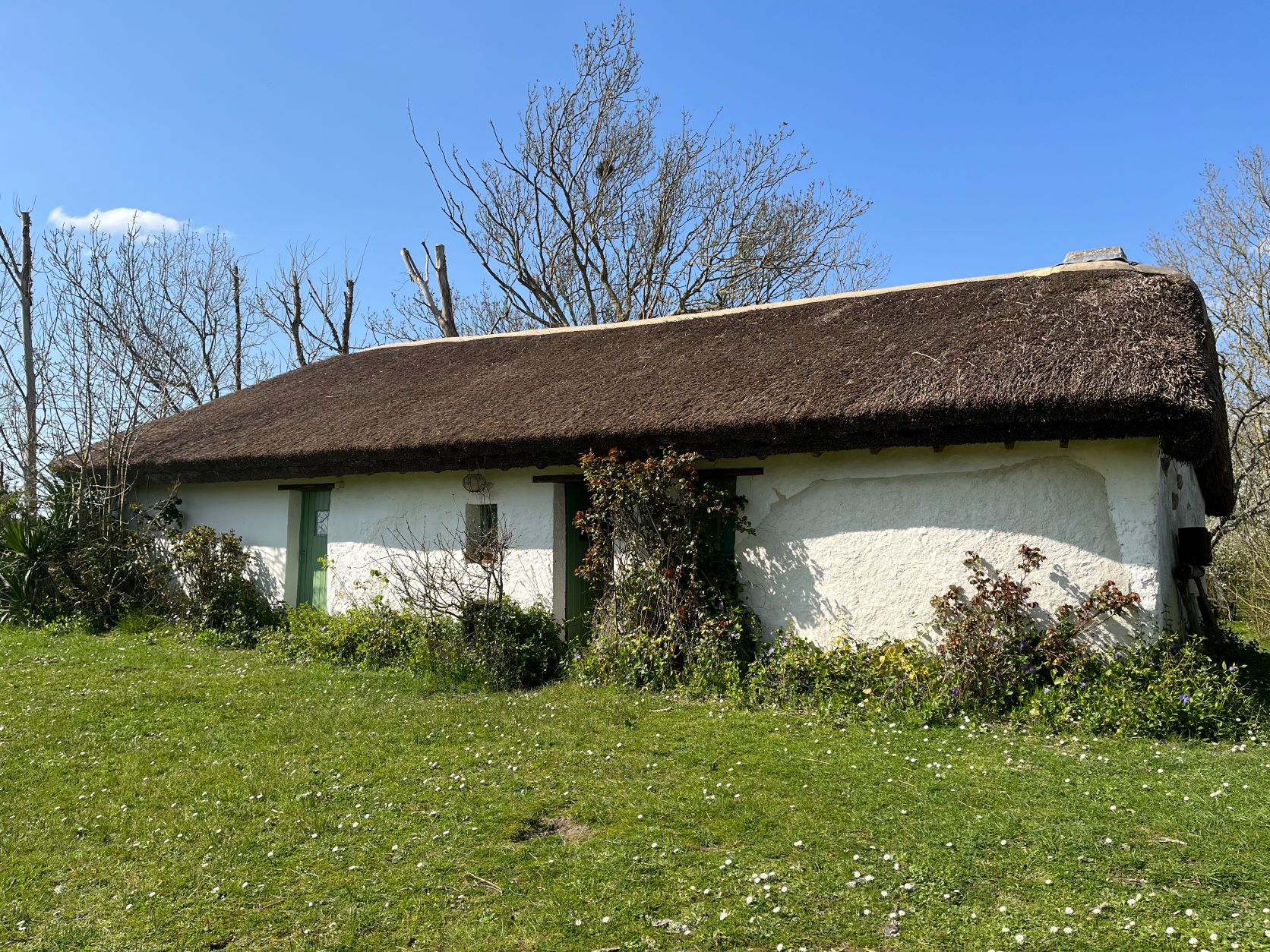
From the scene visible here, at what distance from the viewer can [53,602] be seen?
1008 centimetres

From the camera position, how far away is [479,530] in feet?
26.9

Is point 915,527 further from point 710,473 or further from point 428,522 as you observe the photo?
point 428,522

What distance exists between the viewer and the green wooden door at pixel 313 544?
9492 millimetres

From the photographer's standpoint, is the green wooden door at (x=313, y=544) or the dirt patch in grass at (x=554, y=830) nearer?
the dirt patch in grass at (x=554, y=830)

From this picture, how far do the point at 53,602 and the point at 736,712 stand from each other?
8318mm

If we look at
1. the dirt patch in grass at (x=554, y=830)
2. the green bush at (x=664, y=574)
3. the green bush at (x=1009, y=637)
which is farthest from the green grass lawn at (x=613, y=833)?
the green bush at (x=664, y=574)

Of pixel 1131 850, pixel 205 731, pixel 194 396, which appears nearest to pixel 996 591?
pixel 1131 850

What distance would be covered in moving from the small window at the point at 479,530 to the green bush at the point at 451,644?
51cm

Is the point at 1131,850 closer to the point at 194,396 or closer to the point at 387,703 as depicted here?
the point at 387,703

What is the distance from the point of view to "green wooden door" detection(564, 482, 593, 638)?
7895 mm

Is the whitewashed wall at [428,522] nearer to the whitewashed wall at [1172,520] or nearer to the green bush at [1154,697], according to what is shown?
the green bush at [1154,697]

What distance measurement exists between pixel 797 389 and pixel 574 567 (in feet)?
8.70

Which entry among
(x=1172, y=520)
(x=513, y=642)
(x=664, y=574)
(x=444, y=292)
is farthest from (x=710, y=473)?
(x=444, y=292)

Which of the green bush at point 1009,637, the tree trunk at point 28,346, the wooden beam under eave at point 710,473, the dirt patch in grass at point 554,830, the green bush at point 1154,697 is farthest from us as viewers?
the tree trunk at point 28,346
